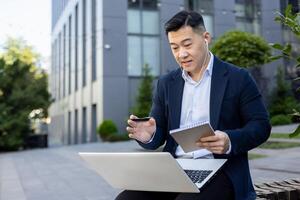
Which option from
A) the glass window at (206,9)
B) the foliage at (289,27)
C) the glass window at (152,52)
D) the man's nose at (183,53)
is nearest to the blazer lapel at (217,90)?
the man's nose at (183,53)

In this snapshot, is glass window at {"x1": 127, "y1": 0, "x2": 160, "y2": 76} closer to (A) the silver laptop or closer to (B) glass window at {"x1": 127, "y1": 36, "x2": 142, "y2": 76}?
(B) glass window at {"x1": 127, "y1": 36, "x2": 142, "y2": 76}

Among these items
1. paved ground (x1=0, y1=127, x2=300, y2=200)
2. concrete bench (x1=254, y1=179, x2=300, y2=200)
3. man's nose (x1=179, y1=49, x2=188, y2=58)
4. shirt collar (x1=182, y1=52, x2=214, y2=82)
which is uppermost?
man's nose (x1=179, y1=49, x2=188, y2=58)

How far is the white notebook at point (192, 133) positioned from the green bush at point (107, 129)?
56.9 feet

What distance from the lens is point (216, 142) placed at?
169 centimetres

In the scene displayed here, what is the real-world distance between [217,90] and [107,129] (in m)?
17.2

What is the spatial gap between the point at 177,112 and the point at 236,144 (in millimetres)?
411

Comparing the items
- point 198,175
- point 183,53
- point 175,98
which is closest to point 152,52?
point 175,98

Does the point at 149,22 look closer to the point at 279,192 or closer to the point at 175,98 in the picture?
the point at 279,192

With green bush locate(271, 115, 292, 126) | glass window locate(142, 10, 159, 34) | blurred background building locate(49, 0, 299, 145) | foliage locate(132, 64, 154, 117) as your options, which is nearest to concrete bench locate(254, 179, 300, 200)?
foliage locate(132, 64, 154, 117)

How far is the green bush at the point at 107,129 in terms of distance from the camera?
62.3ft

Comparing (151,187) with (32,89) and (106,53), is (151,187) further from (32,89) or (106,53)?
(32,89)

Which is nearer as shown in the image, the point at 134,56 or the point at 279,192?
the point at 279,192

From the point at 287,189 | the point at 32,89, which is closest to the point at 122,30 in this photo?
the point at 32,89

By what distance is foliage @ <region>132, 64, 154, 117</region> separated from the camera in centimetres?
1856
